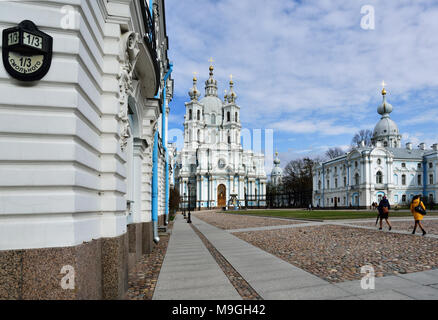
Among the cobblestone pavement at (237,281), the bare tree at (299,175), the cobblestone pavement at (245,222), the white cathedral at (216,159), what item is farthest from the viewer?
the bare tree at (299,175)

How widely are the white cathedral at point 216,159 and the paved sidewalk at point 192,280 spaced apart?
216 ft

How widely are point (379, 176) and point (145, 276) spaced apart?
64.4 metres

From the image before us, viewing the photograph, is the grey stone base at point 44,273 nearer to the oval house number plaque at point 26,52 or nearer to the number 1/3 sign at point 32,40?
the oval house number plaque at point 26,52

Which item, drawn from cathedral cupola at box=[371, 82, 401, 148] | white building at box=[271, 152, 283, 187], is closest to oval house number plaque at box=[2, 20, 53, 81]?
cathedral cupola at box=[371, 82, 401, 148]

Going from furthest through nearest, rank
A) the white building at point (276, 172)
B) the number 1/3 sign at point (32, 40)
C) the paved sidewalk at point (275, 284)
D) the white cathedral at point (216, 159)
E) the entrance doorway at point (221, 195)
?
the white building at point (276, 172), the entrance doorway at point (221, 195), the white cathedral at point (216, 159), the paved sidewalk at point (275, 284), the number 1/3 sign at point (32, 40)

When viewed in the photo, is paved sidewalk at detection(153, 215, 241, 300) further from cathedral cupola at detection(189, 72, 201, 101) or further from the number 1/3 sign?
cathedral cupola at detection(189, 72, 201, 101)

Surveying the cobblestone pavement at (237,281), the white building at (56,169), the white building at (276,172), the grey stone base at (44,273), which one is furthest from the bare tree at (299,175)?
the grey stone base at (44,273)

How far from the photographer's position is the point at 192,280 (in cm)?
641

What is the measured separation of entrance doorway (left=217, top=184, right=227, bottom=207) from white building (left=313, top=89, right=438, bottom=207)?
917 inches

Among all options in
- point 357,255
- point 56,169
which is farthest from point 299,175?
point 56,169

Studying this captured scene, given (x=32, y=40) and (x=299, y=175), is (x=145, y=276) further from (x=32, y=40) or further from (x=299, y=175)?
(x=299, y=175)

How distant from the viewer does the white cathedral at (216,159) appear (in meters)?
80.2
